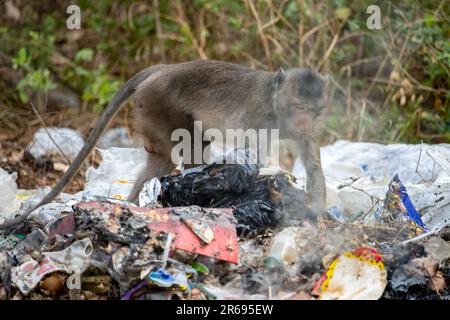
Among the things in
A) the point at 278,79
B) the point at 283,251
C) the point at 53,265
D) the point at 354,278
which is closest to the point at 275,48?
the point at 278,79

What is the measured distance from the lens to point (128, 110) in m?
7.43

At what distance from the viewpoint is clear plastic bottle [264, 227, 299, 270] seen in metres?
3.69

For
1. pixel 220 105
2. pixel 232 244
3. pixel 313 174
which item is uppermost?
pixel 220 105

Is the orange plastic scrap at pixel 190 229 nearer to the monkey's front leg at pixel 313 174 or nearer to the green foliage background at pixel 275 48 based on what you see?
the monkey's front leg at pixel 313 174

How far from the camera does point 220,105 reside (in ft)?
16.5

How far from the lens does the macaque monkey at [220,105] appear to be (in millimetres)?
4734

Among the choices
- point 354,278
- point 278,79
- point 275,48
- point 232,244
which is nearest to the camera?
point 354,278

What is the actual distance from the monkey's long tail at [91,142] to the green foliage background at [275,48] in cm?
210

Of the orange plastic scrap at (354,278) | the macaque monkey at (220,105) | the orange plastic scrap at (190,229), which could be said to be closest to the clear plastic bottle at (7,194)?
the macaque monkey at (220,105)

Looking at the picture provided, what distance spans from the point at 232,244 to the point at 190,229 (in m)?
0.22

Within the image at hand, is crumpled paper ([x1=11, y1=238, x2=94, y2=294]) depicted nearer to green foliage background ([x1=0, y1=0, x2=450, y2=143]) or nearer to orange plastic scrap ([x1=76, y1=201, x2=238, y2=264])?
orange plastic scrap ([x1=76, y1=201, x2=238, y2=264])

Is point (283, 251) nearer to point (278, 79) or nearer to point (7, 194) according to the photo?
point (278, 79)

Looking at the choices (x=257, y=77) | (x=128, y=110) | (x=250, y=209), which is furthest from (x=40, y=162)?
(x=250, y=209)
